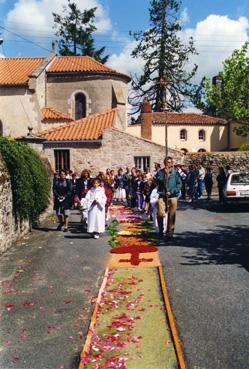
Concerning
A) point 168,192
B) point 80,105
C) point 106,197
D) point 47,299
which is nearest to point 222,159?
point 80,105

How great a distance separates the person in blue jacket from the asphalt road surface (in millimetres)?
656

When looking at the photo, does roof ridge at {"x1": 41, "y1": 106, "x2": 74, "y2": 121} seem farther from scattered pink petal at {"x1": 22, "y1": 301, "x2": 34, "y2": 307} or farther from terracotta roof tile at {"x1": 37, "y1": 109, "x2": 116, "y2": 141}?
scattered pink petal at {"x1": 22, "y1": 301, "x2": 34, "y2": 307}

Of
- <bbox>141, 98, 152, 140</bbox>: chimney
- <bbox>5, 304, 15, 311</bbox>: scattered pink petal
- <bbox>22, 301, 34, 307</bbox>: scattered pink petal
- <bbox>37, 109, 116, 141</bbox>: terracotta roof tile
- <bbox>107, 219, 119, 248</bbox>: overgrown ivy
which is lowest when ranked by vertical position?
<bbox>5, 304, 15, 311</bbox>: scattered pink petal

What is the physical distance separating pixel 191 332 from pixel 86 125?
83.8 feet

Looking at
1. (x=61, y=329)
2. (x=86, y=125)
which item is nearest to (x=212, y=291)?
(x=61, y=329)

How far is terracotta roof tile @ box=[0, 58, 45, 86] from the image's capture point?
33.9 meters

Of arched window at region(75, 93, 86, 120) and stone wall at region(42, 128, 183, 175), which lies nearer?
stone wall at region(42, 128, 183, 175)

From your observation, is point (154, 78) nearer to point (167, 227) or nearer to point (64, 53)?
point (64, 53)

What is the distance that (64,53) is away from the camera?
2165 inches

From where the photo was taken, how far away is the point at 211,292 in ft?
24.4

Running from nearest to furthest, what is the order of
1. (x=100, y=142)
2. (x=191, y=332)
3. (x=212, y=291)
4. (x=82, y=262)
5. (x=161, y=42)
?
(x=191, y=332) → (x=212, y=291) → (x=82, y=262) → (x=100, y=142) → (x=161, y=42)

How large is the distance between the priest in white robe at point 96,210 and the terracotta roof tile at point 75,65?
24.8m

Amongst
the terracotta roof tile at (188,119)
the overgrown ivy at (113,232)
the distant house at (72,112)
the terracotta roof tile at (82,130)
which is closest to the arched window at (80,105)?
the distant house at (72,112)

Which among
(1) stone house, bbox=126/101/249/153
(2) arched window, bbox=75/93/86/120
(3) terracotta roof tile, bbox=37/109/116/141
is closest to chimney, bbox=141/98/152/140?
(3) terracotta roof tile, bbox=37/109/116/141
